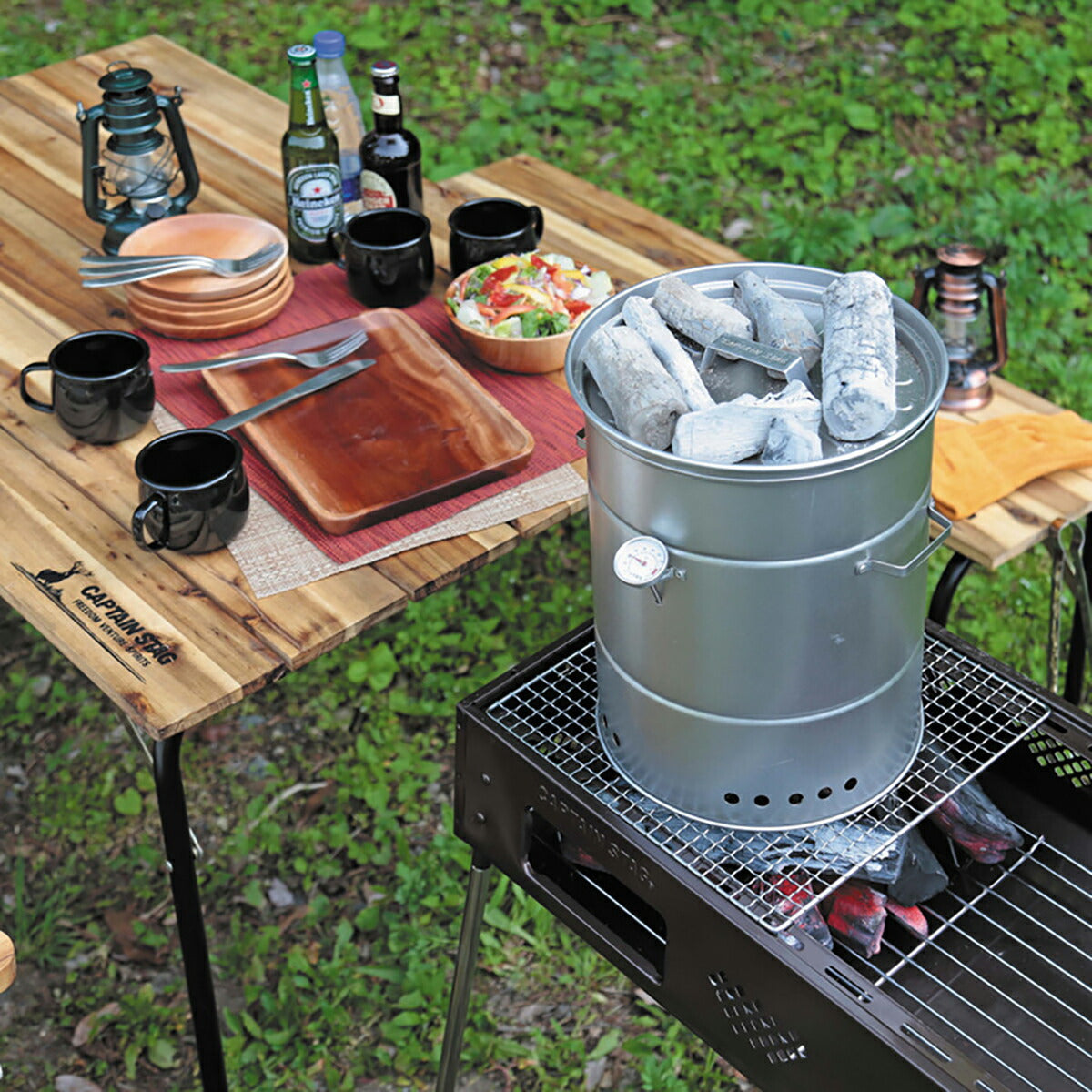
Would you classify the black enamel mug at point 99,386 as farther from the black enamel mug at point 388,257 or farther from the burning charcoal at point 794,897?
the burning charcoal at point 794,897

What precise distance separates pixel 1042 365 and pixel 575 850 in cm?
251

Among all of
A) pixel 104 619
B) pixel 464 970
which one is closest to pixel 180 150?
pixel 104 619

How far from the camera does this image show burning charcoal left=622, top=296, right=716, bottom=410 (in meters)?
1.31

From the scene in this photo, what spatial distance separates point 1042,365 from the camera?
3.63 m

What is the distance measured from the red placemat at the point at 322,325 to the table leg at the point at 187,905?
1.13ft

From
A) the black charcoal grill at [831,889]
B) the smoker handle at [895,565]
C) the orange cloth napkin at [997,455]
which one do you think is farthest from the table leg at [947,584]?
the smoker handle at [895,565]

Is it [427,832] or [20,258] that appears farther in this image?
[427,832]

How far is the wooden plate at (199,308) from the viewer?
2176mm

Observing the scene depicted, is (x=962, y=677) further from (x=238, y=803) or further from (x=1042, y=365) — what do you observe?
(x=1042, y=365)

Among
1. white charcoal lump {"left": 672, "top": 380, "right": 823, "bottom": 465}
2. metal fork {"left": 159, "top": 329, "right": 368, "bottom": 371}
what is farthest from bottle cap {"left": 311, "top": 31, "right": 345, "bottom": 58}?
white charcoal lump {"left": 672, "top": 380, "right": 823, "bottom": 465}

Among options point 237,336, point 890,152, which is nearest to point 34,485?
point 237,336

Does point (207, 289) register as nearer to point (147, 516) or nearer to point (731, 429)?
point (147, 516)

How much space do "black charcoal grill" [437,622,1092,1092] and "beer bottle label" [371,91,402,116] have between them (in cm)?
107

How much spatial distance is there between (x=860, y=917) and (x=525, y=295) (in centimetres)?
110
